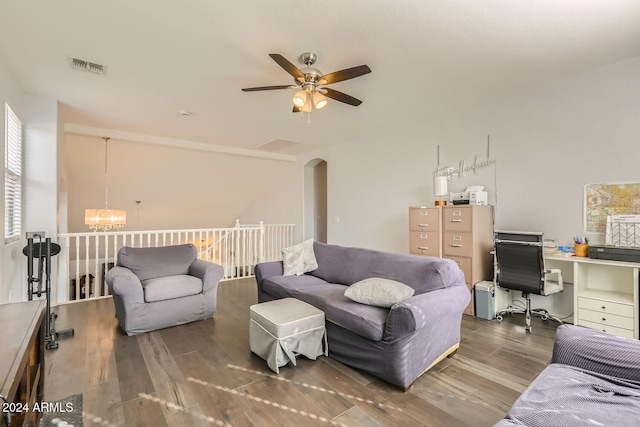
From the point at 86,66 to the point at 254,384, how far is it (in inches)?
128

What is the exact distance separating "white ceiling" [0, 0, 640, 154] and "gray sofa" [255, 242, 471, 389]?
6.16 ft

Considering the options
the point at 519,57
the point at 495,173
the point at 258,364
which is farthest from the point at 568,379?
the point at 495,173

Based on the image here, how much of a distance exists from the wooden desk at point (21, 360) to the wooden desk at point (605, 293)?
3928 millimetres

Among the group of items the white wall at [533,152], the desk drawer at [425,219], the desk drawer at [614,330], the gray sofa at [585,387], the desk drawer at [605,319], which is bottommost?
the desk drawer at [614,330]

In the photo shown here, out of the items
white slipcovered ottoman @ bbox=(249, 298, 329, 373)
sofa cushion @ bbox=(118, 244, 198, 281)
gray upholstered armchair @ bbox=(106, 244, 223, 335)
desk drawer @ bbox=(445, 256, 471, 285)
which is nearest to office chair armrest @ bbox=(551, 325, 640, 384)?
white slipcovered ottoman @ bbox=(249, 298, 329, 373)

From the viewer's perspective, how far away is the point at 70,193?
6.04 m

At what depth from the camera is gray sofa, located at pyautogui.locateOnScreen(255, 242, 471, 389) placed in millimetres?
2016

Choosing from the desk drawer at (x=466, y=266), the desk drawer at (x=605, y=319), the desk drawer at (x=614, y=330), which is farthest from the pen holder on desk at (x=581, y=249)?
the desk drawer at (x=466, y=266)

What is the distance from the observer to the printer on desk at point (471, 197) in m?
3.69

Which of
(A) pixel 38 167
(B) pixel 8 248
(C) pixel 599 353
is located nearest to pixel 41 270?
(B) pixel 8 248

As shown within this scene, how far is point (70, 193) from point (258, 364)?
604cm

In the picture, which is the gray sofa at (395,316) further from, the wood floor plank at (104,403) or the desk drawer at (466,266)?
the wood floor plank at (104,403)

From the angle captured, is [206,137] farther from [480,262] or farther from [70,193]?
[480,262]

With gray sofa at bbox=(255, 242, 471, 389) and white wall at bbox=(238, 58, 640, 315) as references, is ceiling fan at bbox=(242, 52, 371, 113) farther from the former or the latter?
white wall at bbox=(238, 58, 640, 315)
